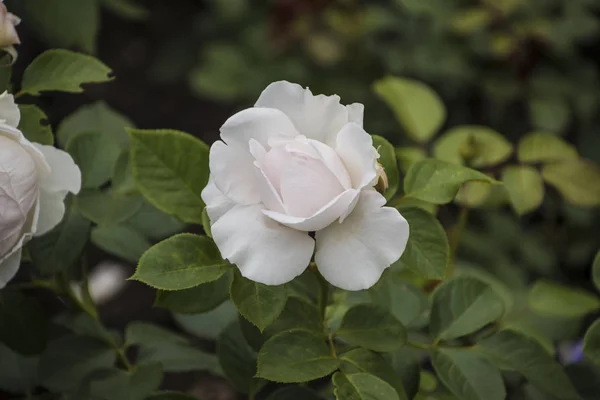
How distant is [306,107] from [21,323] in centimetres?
36

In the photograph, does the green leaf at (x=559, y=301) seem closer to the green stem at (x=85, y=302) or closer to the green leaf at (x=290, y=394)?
the green leaf at (x=290, y=394)

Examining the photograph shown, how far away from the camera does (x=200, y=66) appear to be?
7.18ft

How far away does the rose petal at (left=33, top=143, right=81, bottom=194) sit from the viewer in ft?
1.75

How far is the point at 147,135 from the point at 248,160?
118mm

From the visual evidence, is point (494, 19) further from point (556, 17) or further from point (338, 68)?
point (338, 68)

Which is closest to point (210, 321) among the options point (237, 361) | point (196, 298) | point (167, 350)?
point (167, 350)

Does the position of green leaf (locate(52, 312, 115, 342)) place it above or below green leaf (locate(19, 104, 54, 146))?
below

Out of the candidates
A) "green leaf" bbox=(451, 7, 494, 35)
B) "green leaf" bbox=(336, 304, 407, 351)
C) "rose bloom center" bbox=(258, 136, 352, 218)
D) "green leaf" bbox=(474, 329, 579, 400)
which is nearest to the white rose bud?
"rose bloom center" bbox=(258, 136, 352, 218)

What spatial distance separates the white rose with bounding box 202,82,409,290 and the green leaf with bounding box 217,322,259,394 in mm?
208

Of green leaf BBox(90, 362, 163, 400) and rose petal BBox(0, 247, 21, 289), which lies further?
green leaf BBox(90, 362, 163, 400)

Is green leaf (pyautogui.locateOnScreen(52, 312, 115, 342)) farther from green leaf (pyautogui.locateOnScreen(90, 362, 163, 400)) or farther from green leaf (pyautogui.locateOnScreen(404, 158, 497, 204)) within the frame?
green leaf (pyautogui.locateOnScreen(404, 158, 497, 204))

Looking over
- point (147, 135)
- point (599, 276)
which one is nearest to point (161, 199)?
point (147, 135)

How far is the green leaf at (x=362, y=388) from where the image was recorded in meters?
0.48

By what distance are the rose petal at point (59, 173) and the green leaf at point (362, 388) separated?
25cm
